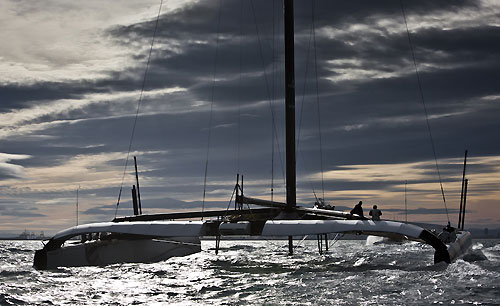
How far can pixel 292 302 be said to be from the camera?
37.9 feet

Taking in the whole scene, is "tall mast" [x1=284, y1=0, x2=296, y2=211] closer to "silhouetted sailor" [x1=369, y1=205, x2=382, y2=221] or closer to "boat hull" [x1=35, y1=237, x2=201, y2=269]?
"silhouetted sailor" [x1=369, y1=205, x2=382, y2=221]

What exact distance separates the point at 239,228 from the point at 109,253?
5295 millimetres

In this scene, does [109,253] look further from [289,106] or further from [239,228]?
[289,106]

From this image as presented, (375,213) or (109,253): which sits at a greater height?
(375,213)

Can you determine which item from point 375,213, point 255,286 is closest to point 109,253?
point 255,286

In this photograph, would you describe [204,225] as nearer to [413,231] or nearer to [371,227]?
[371,227]

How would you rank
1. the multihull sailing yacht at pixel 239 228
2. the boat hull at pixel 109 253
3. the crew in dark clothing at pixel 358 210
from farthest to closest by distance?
1. the crew in dark clothing at pixel 358 210
2. the boat hull at pixel 109 253
3. the multihull sailing yacht at pixel 239 228

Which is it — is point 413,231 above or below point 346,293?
above

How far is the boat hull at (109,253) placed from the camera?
19.6 meters

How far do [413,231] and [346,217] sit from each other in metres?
2.77

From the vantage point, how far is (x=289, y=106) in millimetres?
23391

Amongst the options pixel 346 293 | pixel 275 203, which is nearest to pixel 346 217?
pixel 275 203

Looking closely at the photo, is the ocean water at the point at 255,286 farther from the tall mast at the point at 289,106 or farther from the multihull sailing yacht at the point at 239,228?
the tall mast at the point at 289,106

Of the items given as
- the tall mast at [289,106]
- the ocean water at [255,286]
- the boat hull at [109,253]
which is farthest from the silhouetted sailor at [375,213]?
the boat hull at [109,253]
